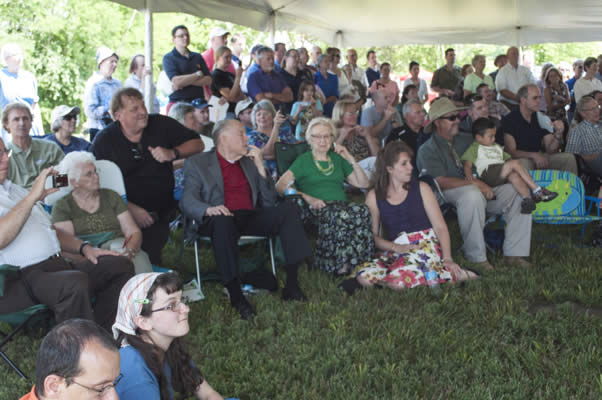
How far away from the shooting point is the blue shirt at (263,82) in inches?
292

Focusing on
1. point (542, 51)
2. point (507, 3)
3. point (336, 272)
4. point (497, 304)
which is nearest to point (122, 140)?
point (336, 272)

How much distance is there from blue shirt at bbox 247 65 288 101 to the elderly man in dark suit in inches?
122

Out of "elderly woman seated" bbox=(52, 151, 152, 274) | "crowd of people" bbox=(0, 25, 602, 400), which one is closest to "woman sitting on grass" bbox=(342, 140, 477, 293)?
"crowd of people" bbox=(0, 25, 602, 400)

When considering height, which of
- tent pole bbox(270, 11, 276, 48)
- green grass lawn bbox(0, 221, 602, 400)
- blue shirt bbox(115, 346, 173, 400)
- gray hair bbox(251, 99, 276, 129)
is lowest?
green grass lawn bbox(0, 221, 602, 400)

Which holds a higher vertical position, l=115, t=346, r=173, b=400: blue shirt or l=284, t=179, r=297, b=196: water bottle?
l=284, t=179, r=297, b=196: water bottle

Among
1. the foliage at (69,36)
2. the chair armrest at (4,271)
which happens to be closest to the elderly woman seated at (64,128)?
the chair armrest at (4,271)

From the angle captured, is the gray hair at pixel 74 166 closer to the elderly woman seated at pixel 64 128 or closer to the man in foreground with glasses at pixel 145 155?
the man in foreground with glasses at pixel 145 155

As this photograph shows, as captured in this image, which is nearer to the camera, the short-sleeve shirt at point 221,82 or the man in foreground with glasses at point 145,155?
the man in foreground with glasses at point 145,155

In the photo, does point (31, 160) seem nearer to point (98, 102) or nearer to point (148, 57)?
point (98, 102)

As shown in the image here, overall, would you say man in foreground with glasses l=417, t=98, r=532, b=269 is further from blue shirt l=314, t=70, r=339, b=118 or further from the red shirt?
blue shirt l=314, t=70, r=339, b=118

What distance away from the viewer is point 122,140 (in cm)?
427

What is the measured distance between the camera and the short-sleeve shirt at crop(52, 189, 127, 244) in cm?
363

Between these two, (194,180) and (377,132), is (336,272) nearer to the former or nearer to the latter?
(194,180)

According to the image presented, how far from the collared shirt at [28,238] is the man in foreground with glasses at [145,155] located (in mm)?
987
